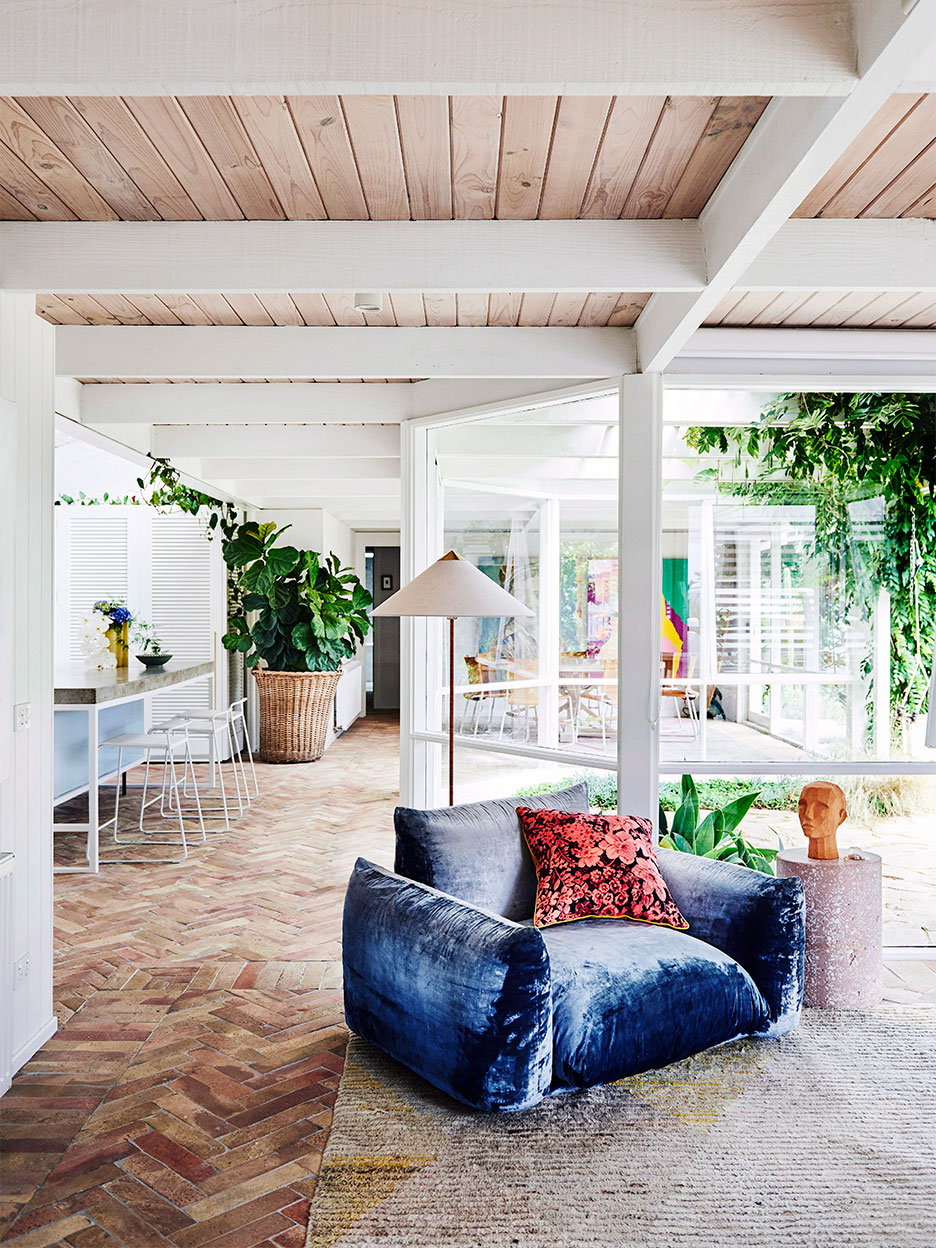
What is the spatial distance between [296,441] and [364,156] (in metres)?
3.42

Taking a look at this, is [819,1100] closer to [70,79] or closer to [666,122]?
[666,122]

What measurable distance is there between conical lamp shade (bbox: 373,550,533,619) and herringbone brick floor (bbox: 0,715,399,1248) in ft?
4.50

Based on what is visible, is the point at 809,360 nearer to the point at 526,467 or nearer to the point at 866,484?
the point at 866,484

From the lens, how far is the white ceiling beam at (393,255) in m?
2.63

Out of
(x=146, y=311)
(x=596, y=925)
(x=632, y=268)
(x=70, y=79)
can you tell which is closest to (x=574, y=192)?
(x=632, y=268)

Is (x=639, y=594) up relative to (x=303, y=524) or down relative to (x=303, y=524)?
down

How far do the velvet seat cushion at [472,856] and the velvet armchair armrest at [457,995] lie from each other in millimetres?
169

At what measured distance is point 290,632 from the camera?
305 inches

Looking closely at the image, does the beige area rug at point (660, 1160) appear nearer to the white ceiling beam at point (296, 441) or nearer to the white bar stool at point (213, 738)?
the white bar stool at point (213, 738)

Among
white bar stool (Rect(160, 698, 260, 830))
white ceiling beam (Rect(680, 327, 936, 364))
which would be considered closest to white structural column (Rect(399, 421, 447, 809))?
white ceiling beam (Rect(680, 327, 936, 364))

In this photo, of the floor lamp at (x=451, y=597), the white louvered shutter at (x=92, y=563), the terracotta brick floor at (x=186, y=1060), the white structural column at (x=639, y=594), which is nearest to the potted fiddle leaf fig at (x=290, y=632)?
the white louvered shutter at (x=92, y=563)

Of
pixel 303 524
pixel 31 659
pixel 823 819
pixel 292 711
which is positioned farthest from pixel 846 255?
pixel 303 524

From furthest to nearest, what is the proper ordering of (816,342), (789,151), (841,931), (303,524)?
1. (303,524)
2. (816,342)
3. (841,931)
4. (789,151)

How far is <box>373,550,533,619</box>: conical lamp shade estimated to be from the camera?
3404 millimetres
